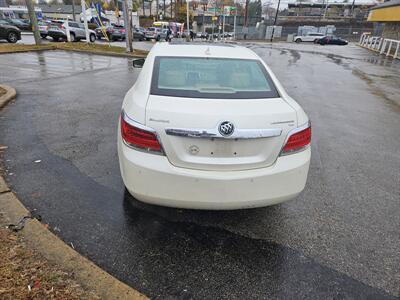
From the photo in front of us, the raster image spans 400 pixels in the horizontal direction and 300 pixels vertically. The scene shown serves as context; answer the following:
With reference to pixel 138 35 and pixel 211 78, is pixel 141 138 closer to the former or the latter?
pixel 211 78

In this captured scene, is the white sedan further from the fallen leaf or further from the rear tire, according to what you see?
the rear tire

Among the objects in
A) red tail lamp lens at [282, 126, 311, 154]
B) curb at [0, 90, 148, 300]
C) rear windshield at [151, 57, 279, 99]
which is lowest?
curb at [0, 90, 148, 300]

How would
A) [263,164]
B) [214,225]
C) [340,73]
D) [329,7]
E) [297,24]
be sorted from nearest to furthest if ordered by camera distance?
[263,164] < [214,225] < [340,73] < [297,24] < [329,7]

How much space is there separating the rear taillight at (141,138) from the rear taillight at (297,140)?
106 centimetres

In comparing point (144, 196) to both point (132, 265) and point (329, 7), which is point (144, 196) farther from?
point (329, 7)

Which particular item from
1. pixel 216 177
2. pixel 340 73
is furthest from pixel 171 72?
pixel 340 73

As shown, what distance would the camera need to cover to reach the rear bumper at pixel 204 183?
2.44 m

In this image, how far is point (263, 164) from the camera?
2.53 meters

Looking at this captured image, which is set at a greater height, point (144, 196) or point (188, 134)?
point (188, 134)

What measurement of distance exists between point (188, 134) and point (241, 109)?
52 centimetres

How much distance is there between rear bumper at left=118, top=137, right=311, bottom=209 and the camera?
7.99ft

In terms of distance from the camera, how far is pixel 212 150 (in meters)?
2.44

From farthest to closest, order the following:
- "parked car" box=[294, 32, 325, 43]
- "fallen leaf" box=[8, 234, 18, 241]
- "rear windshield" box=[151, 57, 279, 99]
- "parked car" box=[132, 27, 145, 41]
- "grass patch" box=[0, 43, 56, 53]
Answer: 1. "parked car" box=[294, 32, 325, 43]
2. "parked car" box=[132, 27, 145, 41]
3. "grass patch" box=[0, 43, 56, 53]
4. "rear windshield" box=[151, 57, 279, 99]
5. "fallen leaf" box=[8, 234, 18, 241]

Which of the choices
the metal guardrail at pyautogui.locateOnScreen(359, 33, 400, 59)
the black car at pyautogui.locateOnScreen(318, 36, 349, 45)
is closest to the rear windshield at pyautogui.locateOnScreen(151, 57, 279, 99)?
the metal guardrail at pyautogui.locateOnScreen(359, 33, 400, 59)
